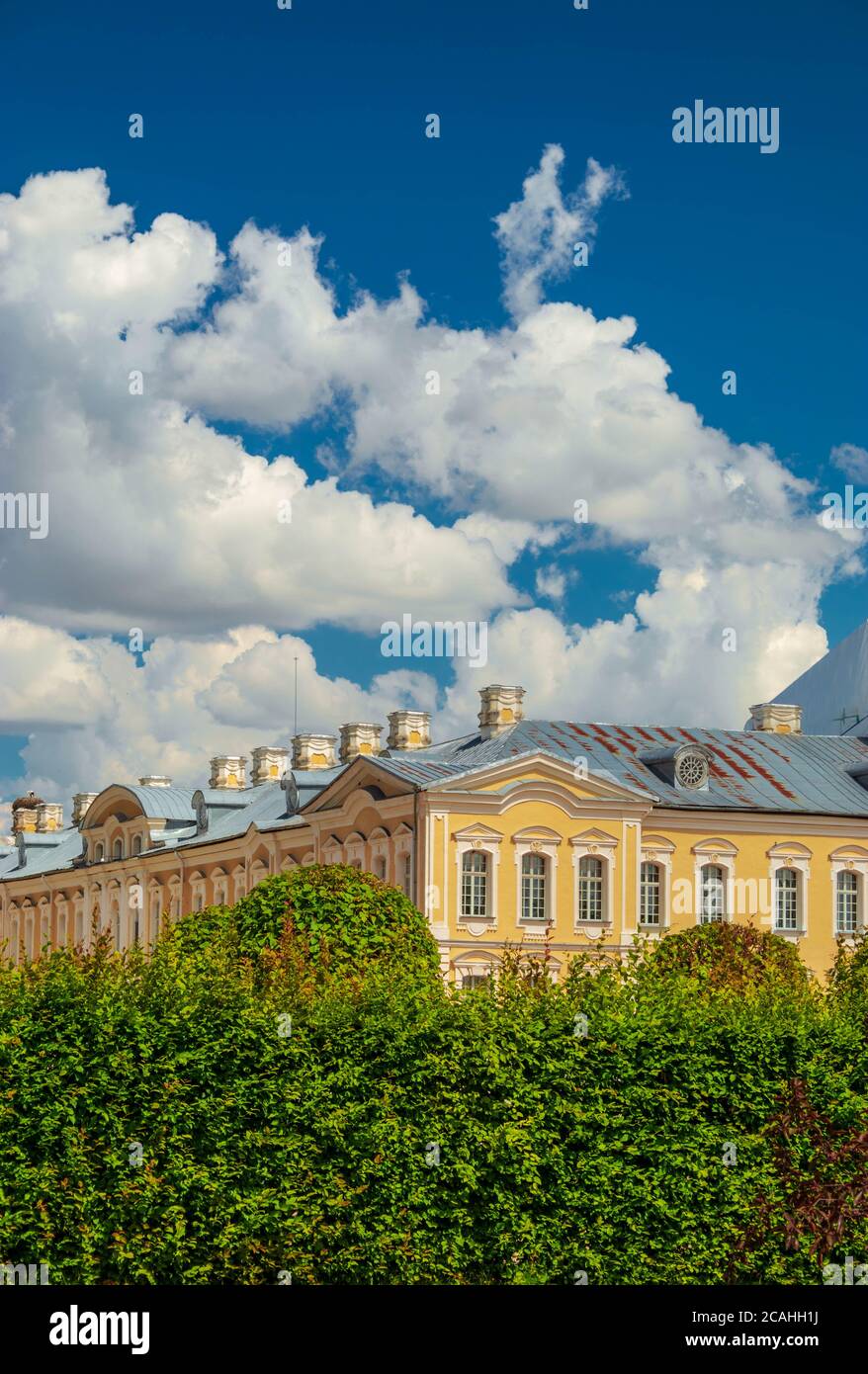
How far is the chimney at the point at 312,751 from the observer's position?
254ft

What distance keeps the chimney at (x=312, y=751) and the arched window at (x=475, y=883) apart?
77.5 ft

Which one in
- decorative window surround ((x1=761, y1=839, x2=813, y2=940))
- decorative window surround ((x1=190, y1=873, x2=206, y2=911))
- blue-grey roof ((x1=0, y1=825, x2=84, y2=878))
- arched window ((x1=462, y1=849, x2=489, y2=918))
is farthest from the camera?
blue-grey roof ((x1=0, y1=825, x2=84, y2=878))

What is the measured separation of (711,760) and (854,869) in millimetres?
5713

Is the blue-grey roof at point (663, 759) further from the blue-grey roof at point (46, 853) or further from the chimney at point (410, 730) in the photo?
the blue-grey roof at point (46, 853)

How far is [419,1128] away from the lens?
20.2 m

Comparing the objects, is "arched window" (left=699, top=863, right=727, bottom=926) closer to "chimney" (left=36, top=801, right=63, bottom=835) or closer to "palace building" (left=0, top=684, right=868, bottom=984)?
"palace building" (left=0, top=684, right=868, bottom=984)

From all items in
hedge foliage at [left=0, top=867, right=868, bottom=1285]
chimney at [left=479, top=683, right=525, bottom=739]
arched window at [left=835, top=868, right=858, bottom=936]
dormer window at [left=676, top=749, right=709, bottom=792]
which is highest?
chimney at [left=479, top=683, right=525, bottom=739]

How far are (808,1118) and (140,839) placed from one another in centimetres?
5702

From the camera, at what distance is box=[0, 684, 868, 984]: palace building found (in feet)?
176

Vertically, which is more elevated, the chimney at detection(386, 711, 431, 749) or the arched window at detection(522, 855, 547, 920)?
the chimney at detection(386, 711, 431, 749)

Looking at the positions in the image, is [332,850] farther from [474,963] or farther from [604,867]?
[604,867]

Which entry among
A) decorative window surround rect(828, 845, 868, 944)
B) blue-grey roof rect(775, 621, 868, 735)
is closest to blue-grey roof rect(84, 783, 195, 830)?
decorative window surround rect(828, 845, 868, 944)

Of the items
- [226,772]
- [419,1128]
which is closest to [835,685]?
[226,772]

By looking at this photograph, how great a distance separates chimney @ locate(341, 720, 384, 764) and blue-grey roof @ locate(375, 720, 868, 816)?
8.20m
